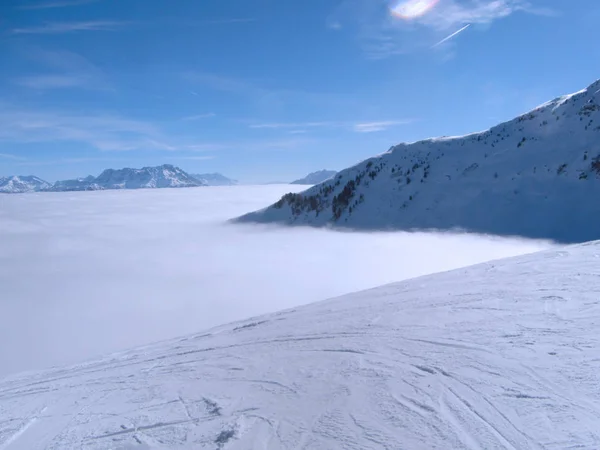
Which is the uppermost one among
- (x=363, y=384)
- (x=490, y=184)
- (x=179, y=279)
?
(x=490, y=184)

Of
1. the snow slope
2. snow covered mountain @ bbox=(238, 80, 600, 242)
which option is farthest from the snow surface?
the snow slope

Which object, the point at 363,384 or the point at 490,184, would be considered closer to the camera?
the point at 363,384

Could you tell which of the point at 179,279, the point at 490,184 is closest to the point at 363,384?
the point at 179,279

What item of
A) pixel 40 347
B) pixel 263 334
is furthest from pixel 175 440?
pixel 40 347

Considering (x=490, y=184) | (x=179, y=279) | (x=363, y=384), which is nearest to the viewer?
(x=363, y=384)

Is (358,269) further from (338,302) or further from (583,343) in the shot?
(583,343)

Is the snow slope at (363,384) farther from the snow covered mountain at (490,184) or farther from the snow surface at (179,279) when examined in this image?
the snow covered mountain at (490,184)

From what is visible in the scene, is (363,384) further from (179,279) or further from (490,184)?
(490,184)

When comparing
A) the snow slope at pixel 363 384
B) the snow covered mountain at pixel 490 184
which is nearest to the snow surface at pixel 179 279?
the snow covered mountain at pixel 490 184
